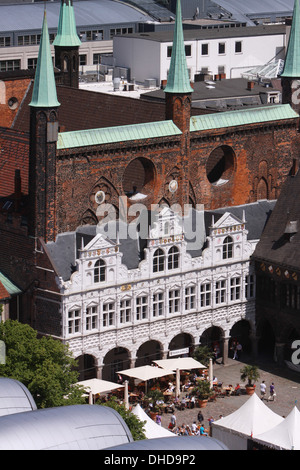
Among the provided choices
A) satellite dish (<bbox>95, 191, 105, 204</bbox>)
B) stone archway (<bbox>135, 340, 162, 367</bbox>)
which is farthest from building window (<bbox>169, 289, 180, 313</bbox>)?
satellite dish (<bbox>95, 191, 105, 204</bbox>)

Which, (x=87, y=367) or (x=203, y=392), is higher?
(x=87, y=367)

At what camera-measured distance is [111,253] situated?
125688 millimetres

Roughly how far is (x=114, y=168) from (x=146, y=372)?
1683cm

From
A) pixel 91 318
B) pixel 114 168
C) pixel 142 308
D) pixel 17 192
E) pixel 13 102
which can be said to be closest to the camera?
pixel 91 318

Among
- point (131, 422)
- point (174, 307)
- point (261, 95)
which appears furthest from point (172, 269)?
point (261, 95)

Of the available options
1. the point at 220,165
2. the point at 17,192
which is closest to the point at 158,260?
the point at 17,192

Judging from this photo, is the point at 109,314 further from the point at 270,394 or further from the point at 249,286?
the point at 249,286

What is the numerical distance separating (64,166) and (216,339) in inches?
854

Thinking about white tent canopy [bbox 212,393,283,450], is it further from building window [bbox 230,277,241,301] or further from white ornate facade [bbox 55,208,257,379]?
building window [bbox 230,277,241,301]

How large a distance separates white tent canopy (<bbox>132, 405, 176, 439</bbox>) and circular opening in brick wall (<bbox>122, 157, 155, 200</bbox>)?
26105mm

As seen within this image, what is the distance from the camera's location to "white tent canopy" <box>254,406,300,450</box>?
10700cm

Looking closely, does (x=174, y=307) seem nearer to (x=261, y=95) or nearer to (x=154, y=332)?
(x=154, y=332)

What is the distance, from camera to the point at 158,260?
12950 centimetres

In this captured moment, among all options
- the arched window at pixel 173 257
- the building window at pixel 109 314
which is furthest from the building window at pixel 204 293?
the building window at pixel 109 314
